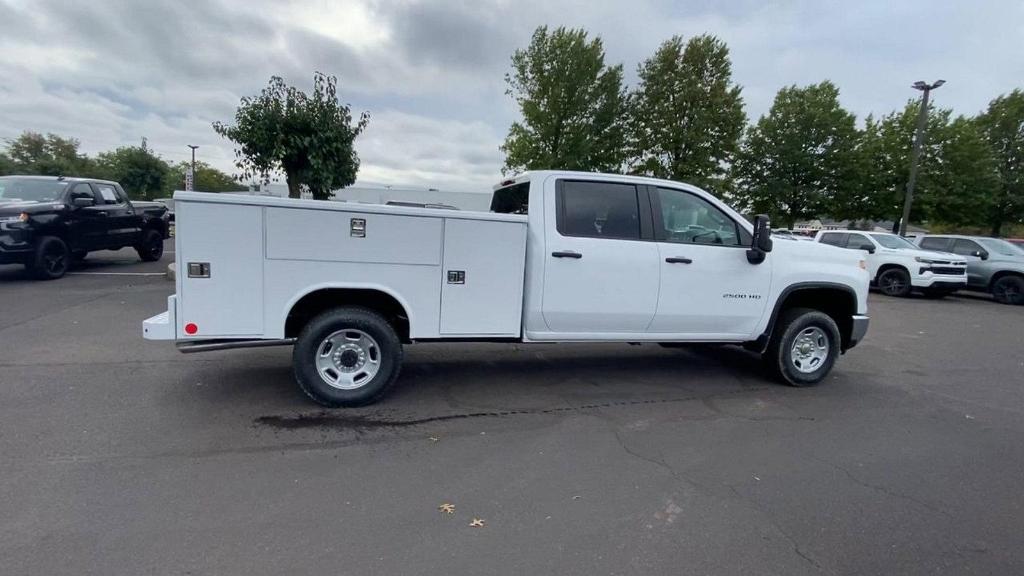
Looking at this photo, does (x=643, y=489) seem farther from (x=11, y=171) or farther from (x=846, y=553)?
(x=11, y=171)

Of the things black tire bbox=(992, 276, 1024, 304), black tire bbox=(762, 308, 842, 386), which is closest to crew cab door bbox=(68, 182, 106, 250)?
black tire bbox=(762, 308, 842, 386)

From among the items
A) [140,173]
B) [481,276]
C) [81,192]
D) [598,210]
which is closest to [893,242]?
[598,210]

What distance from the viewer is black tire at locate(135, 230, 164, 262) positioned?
12766 millimetres

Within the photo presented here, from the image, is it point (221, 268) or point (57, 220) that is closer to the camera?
point (221, 268)

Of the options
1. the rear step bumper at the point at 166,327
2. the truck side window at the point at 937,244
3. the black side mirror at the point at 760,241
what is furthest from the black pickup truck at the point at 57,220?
the truck side window at the point at 937,244

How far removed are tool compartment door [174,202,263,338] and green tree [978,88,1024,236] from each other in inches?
1421

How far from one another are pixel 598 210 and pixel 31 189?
11.6 metres

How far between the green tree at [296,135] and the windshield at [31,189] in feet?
12.3

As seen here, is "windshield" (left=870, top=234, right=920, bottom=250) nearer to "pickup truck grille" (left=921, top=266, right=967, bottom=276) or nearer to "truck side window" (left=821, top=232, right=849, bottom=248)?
"truck side window" (left=821, top=232, right=849, bottom=248)

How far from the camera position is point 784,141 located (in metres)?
28.1

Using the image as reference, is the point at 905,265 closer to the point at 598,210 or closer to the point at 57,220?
the point at 598,210

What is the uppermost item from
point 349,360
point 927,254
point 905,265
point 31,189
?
point 31,189

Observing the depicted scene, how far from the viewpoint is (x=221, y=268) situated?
3.80m

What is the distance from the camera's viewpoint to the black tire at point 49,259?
9.39 metres
